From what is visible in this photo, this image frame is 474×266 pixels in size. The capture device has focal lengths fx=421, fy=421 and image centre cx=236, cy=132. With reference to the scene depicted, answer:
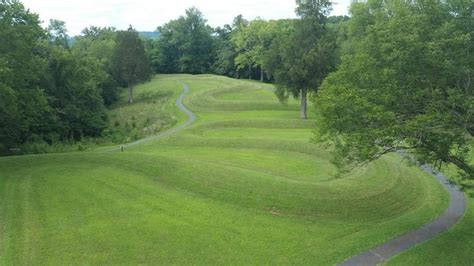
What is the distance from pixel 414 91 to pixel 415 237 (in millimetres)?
7833

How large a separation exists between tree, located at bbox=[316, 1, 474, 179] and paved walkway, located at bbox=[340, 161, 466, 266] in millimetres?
4286

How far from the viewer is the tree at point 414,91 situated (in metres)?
18.6

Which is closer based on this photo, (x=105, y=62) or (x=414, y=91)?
(x=414, y=91)

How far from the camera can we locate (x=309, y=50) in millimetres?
50250

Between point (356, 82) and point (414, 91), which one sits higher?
point (356, 82)

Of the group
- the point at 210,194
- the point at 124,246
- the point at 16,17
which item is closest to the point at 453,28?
the point at 210,194

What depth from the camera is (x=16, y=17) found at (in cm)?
3064

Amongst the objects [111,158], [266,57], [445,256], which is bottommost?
[445,256]

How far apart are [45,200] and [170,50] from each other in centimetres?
10818

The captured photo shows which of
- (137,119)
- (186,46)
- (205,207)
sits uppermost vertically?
(186,46)

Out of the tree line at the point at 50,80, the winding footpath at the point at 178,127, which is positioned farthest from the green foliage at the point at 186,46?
the winding footpath at the point at 178,127

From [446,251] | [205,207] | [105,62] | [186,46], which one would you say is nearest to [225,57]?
[186,46]

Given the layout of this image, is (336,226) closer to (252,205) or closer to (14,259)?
(252,205)

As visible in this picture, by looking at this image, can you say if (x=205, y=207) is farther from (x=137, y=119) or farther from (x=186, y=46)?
(x=186, y=46)
